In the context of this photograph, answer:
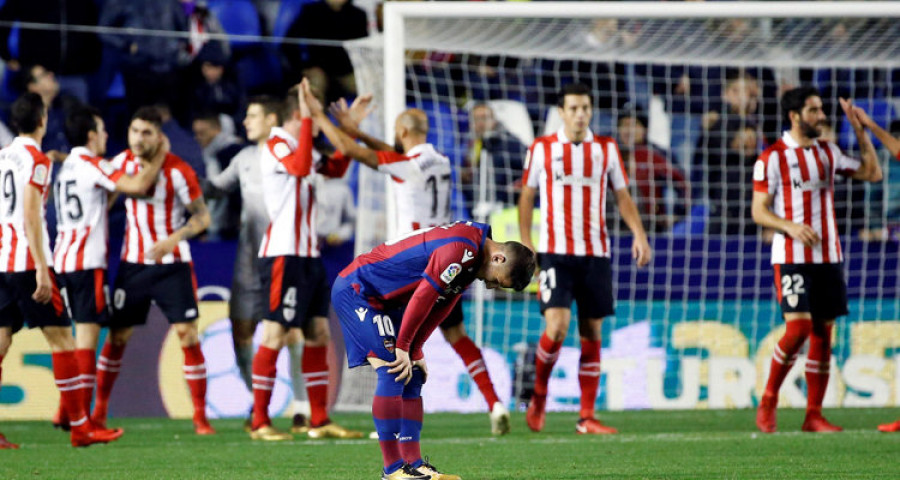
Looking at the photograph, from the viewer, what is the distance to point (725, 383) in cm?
1018

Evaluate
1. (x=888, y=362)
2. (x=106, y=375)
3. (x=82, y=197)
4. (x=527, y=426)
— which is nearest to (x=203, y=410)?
(x=106, y=375)

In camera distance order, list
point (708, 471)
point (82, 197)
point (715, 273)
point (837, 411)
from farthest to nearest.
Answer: point (715, 273) < point (837, 411) < point (82, 197) < point (708, 471)

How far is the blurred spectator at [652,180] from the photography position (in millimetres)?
11234

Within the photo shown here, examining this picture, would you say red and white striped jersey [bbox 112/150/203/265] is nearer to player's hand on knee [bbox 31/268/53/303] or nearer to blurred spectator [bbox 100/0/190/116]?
player's hand on knee [bbox 31/268/53/303]

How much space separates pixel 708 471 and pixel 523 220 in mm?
2902

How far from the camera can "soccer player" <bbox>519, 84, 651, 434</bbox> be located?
802cm

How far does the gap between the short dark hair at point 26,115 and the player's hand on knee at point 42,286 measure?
0.88 meters

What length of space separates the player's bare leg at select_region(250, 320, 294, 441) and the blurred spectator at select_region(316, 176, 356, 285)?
8.63ft

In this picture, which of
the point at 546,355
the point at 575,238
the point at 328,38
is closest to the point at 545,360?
the point at 546,355

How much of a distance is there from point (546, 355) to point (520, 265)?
3.01 metres

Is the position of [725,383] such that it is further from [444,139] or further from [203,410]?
[203,410]

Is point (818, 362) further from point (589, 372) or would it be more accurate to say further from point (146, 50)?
point (146, 50)

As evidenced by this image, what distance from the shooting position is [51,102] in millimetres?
11156

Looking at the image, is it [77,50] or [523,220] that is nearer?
[523,220]
